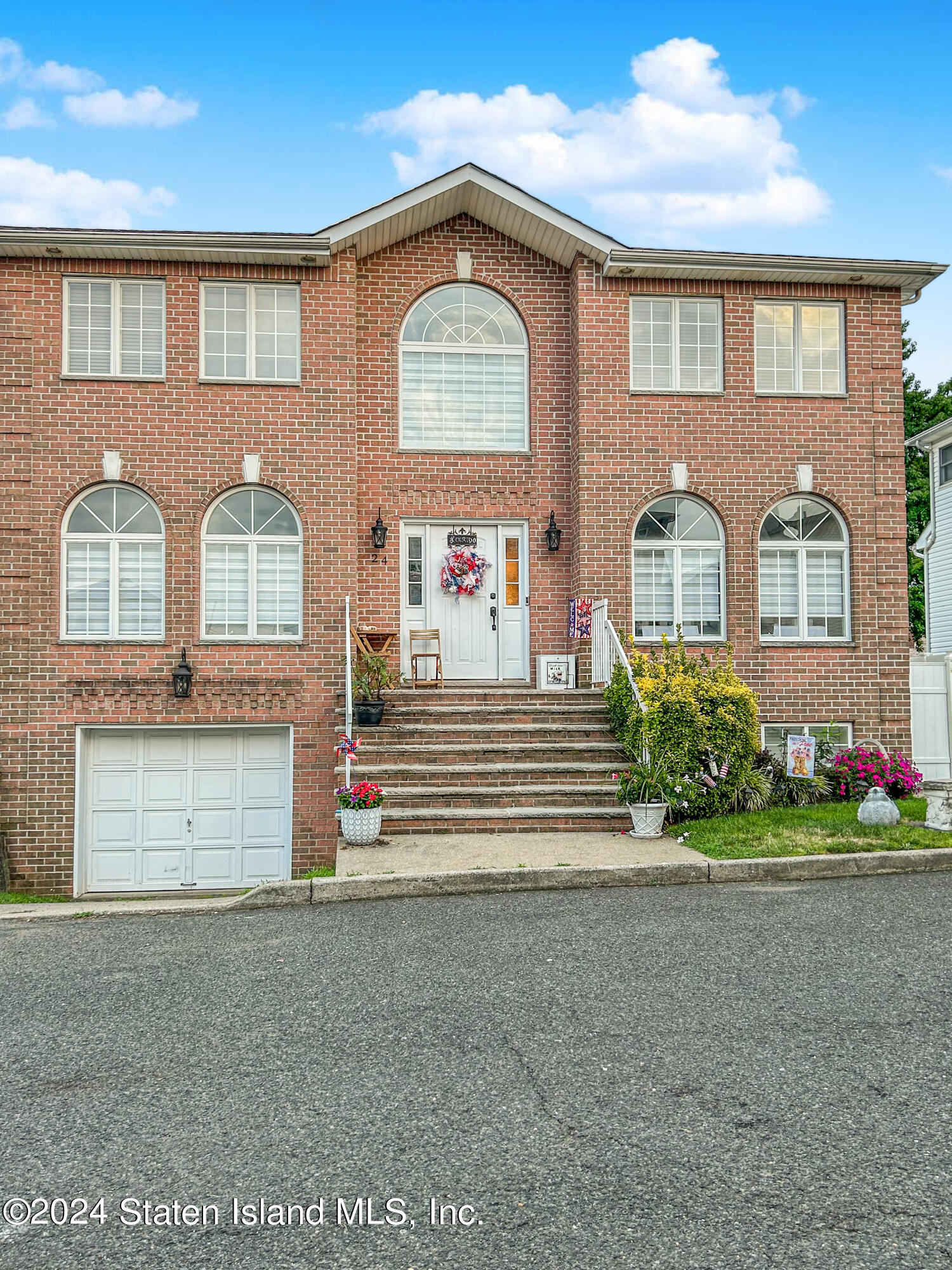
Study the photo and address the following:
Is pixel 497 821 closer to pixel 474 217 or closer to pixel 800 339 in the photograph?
pixel 800 339

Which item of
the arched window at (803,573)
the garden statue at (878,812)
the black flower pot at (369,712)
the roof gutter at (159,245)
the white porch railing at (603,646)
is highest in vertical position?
the roof gutter at (159,245)

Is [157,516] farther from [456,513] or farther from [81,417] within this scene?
[456,513]

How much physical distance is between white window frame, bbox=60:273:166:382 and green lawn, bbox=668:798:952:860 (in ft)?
27.4

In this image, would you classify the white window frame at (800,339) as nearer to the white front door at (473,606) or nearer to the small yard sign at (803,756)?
the white front door at (473,606)

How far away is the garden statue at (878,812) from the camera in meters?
8.91

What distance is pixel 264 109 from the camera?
1620 cm

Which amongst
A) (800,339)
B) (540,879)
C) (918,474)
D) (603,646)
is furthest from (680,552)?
(918,474)

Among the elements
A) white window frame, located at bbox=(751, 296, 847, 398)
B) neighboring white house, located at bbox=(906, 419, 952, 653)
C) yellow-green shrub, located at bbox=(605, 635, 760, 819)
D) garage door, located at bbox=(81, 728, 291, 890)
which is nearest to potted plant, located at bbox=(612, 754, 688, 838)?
yellow-green shrub, located at bbox=(605, 635, 760, 819)

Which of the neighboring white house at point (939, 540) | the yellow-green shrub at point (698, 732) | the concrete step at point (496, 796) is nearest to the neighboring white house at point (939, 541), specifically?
the neighboring white house at point (939, 540)

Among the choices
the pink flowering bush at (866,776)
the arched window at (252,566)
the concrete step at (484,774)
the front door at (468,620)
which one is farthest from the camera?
the front door at (468,620)

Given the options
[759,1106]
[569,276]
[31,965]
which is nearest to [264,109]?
[569,276]

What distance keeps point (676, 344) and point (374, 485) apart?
4.32 metres

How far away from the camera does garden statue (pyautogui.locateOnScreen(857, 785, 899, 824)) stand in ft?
29.2

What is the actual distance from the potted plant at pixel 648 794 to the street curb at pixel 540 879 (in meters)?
1.23
